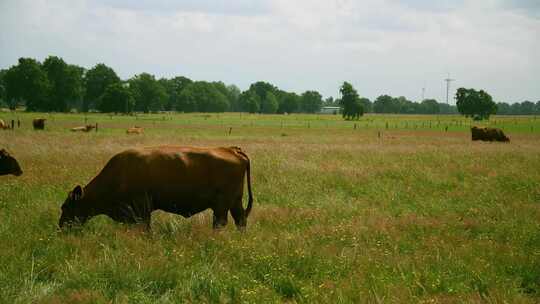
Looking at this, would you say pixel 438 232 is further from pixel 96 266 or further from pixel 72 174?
pixel 72 174

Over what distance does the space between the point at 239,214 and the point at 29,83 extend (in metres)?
97.9

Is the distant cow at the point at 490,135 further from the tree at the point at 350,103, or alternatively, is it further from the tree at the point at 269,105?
the tree at the point at 269,105

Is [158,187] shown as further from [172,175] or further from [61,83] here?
[61,83]

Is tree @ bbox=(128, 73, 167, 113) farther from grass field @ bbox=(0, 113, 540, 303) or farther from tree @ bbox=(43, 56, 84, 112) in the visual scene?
grass field @ bbox=(0, 113, 540, 303)

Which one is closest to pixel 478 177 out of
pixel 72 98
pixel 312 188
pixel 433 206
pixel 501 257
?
pixel 433 206

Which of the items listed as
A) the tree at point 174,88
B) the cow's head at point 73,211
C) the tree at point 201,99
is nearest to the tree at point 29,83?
the tree at point 174,88

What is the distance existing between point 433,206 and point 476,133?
2912cm

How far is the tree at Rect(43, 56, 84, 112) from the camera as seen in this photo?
96125 millimetres

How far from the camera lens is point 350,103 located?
4449 inches

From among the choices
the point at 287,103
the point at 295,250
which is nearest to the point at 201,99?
the point at 287,103

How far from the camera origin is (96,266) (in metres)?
5.88

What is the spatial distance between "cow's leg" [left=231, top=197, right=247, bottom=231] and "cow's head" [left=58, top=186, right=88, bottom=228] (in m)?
2.67

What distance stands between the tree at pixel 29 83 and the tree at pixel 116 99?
1195 centimetres

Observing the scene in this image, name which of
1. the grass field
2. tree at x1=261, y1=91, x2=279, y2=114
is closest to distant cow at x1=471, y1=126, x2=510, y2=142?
the grass field
